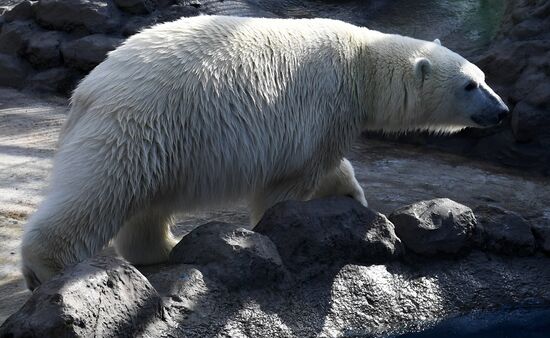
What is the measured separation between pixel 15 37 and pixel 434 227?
249 inches

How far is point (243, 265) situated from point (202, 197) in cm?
68

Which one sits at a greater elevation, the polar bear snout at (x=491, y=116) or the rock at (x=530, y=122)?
the polar bear snout at (x=491, y=116)

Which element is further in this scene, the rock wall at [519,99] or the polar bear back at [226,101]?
the rock wall at [519,99]

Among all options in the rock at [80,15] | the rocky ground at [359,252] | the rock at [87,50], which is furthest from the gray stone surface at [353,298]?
the rock at [80,15]

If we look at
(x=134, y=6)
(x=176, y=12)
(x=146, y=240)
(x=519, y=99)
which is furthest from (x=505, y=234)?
(x=134, y=6)

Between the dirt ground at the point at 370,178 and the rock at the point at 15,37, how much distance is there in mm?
861

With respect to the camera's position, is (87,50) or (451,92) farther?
(87,50)

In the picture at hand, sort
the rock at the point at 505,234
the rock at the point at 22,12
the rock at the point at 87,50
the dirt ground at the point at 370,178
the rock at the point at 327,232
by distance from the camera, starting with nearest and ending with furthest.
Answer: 1. the rock at the point at 327,232
2. the rock at the point at 505,234
3. the dirt ground at the point at 370,178
4. the rock at the point at 87,50
5. the rock at the point at 22,12

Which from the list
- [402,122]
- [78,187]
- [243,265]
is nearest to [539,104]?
[402,122]

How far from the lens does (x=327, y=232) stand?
4.76 m

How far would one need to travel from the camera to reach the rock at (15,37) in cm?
976

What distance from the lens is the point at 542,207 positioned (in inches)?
271

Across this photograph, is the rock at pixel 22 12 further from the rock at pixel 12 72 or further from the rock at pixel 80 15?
the rock at pixel 12 72

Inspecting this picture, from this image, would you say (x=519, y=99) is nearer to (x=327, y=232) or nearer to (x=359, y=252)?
(x=359, y=252)
